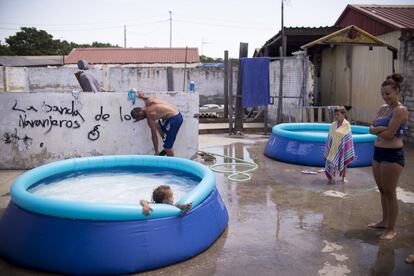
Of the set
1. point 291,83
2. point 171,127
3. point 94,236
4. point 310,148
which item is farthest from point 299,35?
point 94,236

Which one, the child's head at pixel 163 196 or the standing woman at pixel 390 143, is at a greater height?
the standing woman at pixel 390 143

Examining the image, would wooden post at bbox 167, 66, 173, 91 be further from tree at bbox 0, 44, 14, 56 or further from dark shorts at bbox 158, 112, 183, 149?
tree at bbox 0, 44, 14, 56

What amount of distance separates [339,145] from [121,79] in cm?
1646

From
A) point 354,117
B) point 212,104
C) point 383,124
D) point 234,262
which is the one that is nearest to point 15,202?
point 234,262

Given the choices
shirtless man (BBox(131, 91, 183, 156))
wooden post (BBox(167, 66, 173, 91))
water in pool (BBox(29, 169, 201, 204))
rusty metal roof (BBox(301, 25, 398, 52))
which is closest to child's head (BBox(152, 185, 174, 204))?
water in pool (BBox(29, 169, 201, 204))

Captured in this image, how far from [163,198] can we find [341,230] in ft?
7.35

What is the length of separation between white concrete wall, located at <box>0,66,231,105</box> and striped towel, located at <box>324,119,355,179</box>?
49.0ft

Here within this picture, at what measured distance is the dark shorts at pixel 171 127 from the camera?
832 cm

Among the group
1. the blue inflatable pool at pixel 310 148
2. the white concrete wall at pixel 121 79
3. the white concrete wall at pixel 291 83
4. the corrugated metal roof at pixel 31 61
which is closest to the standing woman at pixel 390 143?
the blue inflatable pool at pixel 310 148

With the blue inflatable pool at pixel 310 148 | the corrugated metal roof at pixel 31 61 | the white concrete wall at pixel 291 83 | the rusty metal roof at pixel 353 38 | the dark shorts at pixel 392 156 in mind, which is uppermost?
the corrugated metal roof at pixel 31 61

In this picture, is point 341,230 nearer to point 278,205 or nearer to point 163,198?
point 278,205

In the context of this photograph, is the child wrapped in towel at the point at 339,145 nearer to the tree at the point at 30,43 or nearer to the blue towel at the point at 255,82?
the blue towel at the point at 255,82

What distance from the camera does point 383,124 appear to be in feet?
15.1

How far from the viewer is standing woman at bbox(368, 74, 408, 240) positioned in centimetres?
447
